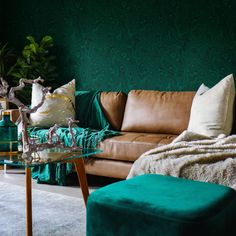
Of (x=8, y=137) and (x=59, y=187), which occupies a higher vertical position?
(x=8, y=137)

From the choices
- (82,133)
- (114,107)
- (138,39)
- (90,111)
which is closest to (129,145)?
(82,133)

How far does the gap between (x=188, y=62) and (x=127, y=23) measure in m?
0.84

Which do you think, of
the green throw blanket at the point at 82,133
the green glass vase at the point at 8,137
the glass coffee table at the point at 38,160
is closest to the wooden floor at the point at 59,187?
the green throw blanket at the point at 82,133

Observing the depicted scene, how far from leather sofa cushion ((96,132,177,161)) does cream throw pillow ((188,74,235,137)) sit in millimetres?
269

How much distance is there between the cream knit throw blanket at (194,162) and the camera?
2.11m

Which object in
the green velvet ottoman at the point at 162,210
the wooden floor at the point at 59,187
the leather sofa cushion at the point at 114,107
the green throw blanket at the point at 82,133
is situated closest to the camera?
the green velvet ottoman at the point at 162,210

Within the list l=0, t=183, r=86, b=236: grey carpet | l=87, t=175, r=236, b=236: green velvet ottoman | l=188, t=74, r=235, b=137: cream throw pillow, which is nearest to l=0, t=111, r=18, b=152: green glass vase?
l=0, t=183, r=86, b=236: grey carpet

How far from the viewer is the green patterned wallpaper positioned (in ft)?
12.4

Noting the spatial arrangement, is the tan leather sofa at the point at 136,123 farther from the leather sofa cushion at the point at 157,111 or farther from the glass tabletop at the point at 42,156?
the glass tabletop at the point at 42,156

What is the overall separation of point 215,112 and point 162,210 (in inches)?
70.5

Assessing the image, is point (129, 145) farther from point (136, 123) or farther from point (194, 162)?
point (194, 162)

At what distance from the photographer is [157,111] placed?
371cm

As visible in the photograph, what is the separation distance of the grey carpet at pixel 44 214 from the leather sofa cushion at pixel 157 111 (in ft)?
3.58

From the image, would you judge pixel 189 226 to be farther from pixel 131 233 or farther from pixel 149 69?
pixel 149 69
